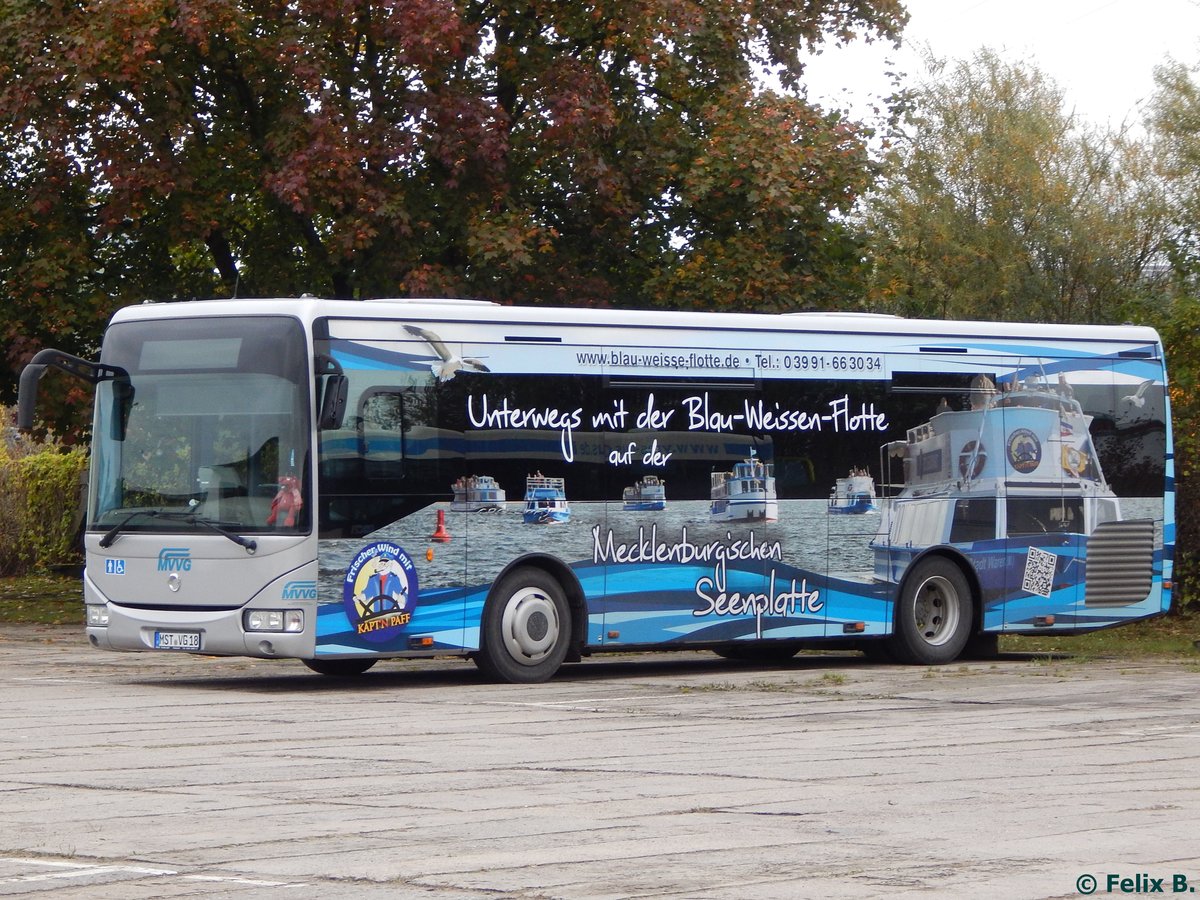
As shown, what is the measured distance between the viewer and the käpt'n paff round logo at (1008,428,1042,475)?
19.1 m

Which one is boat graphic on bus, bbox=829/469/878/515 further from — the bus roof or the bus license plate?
the bus license plate

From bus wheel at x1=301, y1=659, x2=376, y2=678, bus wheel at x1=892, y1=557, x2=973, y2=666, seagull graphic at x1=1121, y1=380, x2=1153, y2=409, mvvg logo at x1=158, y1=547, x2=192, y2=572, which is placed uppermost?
seagull graphic at x1=1121, y1=380, x2=1153, y2=409

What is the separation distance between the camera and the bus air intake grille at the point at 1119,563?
1966 cm

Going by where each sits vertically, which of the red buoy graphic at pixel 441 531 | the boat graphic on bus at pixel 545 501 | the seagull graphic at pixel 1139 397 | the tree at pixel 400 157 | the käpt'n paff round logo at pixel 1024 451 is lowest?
the red buoy graphic at pixel 441 531

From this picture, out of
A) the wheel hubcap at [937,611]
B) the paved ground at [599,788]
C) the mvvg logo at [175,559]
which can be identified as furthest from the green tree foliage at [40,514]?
the mvvg logo at [175,559]

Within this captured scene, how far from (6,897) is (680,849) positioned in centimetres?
257

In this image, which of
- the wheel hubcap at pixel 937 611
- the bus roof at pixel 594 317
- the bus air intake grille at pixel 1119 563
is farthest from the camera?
the bus air intake grille at pixel 1119 563

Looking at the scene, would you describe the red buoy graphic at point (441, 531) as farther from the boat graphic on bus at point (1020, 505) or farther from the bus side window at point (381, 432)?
the boat graphic on bus at point (1020, 505)

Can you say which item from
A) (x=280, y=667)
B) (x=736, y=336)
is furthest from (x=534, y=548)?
(x=280, y=667)

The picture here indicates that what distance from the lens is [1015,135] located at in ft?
153

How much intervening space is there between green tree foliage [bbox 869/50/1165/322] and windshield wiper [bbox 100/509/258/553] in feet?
99.9

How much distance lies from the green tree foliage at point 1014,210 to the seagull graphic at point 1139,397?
24011mm

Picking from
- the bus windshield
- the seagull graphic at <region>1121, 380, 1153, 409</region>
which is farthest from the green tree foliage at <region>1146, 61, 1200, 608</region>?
the bus windshield

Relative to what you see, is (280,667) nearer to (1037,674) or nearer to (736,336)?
(736,336)
